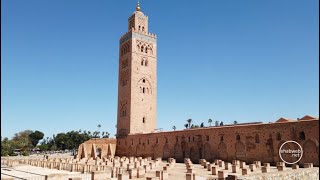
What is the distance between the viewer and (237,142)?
21.4 m

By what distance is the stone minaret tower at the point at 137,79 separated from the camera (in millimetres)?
34897

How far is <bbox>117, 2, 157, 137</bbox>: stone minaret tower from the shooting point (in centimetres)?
3490

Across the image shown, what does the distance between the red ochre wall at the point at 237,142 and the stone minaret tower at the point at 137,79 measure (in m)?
4.61

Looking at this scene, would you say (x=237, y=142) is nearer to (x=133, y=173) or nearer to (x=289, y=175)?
(x=133, y=173)

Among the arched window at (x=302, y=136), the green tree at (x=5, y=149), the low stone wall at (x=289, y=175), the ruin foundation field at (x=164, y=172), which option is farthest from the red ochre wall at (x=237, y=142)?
the green tree at (x=5, y=149)

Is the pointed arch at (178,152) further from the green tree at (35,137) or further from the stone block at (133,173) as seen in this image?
the green tree at (35,137)

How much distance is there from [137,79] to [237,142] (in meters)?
17.2

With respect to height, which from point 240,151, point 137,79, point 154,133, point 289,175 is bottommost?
point 289,175

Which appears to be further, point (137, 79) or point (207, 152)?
point (137, 79)

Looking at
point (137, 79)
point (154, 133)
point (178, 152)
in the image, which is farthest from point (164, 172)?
point (137, 79)

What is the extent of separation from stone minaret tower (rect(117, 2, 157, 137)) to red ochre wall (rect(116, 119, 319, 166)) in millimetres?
4605

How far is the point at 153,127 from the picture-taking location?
36031 millimetres

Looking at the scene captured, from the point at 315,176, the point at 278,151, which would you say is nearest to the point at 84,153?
the point at 278,151

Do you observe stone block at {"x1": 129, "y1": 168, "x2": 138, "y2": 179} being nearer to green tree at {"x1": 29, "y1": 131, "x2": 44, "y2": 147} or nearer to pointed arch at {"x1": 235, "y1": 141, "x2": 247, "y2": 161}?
pointed arch at {"x1": 235, "y1": 141, "x2": 247, "y2": 161}
